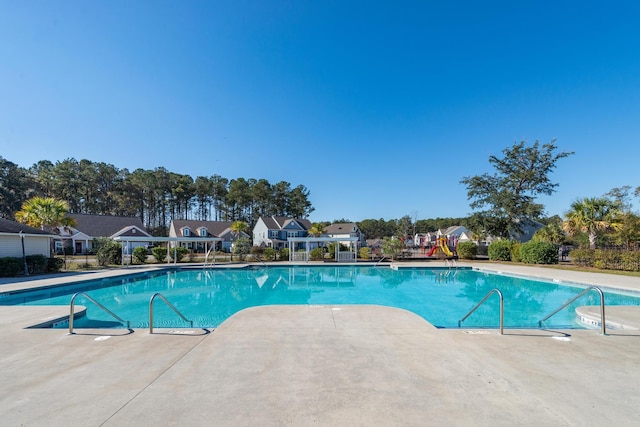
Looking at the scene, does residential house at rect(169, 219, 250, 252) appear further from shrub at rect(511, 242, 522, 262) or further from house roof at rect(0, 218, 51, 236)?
shrub at rect(511, 242, 522, 262)

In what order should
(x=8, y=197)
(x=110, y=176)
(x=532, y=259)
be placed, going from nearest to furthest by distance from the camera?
(x=532, y=259) → (x=8, y=197) → (x=110, y=176)

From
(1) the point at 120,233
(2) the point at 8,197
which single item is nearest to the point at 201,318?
(1) the point at 120,233

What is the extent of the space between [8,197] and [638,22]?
58797 millimetres

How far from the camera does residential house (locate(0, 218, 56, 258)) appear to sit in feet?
51.4

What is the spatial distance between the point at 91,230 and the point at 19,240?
20.9 meters

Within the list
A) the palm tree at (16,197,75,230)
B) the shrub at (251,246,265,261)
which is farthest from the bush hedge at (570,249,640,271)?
the palm tree at (16,197,75,230)

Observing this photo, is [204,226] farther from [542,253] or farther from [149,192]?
[542,253]

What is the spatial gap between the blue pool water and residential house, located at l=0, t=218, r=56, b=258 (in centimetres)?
571

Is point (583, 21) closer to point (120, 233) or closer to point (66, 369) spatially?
point (66, 369)

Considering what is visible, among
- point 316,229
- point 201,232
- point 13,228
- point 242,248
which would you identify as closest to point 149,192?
point 201,232

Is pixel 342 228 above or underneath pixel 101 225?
underneath

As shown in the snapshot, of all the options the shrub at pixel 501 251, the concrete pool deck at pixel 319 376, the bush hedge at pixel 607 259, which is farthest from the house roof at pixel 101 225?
the bush hedge at pixel 607 259

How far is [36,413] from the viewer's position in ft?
9.63

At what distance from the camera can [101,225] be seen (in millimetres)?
36031
